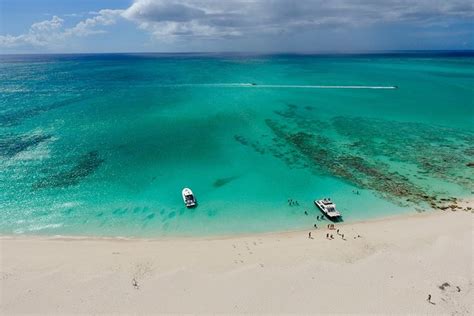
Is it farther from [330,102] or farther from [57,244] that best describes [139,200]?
[330,102]

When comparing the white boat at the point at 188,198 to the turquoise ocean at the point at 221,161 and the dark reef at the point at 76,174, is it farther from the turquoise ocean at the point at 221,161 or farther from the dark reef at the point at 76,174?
the dark reef at the point at 76,174

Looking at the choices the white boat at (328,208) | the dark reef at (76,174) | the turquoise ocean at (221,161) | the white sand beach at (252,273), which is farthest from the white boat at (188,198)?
the dark reef at (76,174)

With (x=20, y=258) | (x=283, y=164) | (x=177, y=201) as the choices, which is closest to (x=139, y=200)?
(x=177, y=201)

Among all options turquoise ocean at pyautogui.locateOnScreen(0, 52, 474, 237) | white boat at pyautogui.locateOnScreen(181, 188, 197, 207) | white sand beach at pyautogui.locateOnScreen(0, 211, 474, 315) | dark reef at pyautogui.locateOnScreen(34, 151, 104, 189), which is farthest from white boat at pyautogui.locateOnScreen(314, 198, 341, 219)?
dark reef at pyautogui.locateOnScreen(34, 151, 104, 189)

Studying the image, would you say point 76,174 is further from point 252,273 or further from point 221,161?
point 252,273

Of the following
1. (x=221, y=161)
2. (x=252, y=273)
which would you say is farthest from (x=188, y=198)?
(x=252, y=273)

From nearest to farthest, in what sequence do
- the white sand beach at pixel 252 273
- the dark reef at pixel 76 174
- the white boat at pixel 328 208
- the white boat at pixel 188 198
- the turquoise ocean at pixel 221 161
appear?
1. the white sand beach at pixel 252 273
2. the white boat at pixel 328 208
3. the turquoise ocean at pixel 221 161
4. the white boat at pixel 188 198
5. the dark reef at pixel 76 174
